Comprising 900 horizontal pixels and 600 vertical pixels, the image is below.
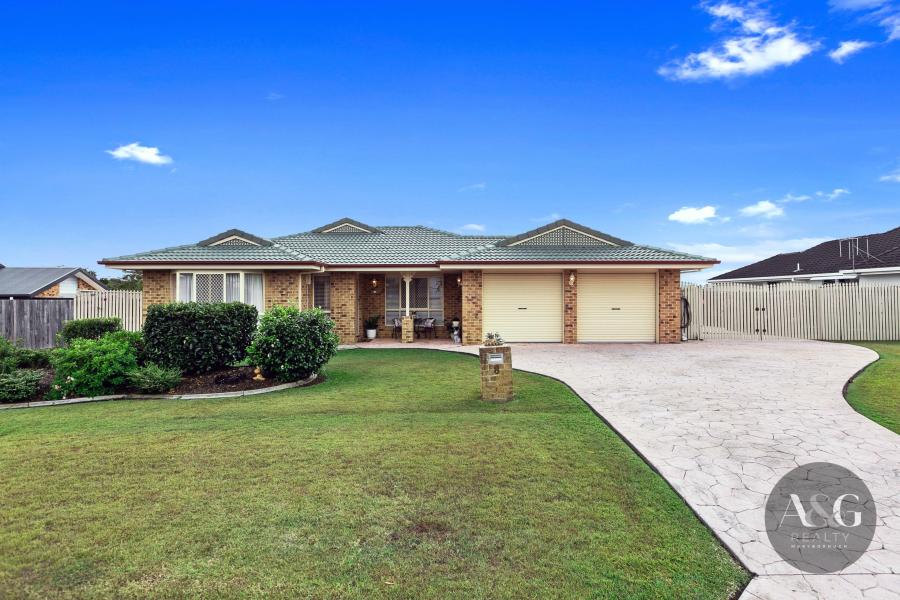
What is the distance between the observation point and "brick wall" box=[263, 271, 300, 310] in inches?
572

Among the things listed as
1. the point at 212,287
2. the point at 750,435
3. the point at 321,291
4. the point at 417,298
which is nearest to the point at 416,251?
the point at 417,298

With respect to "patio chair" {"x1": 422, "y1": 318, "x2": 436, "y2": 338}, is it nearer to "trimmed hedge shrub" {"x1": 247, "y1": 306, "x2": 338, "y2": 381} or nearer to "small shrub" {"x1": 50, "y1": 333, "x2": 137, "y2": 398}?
"trimmed hedge shrub" {"x1": 247, "y1": 306, "x2": 338, "y2": 381}

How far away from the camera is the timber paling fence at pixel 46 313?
1401 centimetres

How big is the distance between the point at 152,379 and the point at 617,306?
13646 millimetres

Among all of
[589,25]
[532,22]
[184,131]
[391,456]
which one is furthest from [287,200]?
[391,456]

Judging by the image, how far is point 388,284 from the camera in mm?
17469

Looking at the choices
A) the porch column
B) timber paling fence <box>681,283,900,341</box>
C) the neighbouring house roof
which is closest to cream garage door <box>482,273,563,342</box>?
the neighbouring house roof

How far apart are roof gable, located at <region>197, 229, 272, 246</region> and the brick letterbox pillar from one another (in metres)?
11.7

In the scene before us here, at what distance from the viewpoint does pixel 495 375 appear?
273 inches

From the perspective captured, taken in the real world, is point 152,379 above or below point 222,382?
above

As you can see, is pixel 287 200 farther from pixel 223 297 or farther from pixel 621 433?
pixel 621 433

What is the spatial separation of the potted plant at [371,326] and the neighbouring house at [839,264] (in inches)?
760

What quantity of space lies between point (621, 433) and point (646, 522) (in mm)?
2120

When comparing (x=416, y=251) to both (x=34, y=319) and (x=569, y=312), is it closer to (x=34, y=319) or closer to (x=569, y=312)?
(x=569, y=312)
